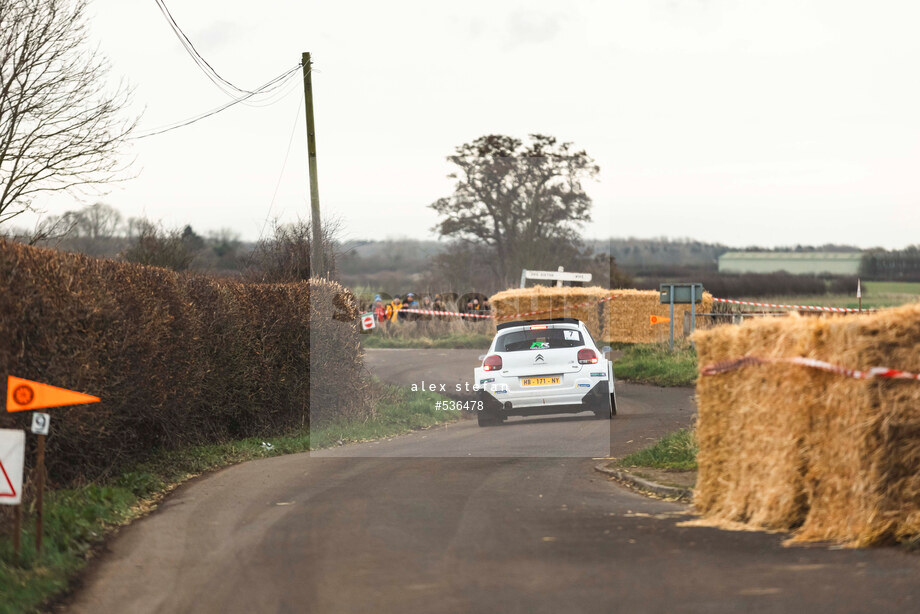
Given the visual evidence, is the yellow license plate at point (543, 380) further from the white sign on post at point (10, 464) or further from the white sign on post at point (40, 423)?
the white sign on post at point (10, 464)

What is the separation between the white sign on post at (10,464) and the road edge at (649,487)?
664 centimetres

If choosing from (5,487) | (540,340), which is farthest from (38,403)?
(540,340)

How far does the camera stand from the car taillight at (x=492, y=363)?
18.2 m

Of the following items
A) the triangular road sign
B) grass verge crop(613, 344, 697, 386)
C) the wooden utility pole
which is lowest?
grass verge crop(613, 344, 697, 386)

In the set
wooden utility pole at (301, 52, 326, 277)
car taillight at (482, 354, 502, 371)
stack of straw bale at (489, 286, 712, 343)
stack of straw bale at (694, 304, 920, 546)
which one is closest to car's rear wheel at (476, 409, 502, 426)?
car taillight at (482, 354, 502, 371)

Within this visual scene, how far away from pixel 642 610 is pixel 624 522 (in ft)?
10.5

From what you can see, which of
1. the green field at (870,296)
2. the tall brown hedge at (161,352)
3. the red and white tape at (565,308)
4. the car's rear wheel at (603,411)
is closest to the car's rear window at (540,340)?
the car's rear wheel at (603,411)

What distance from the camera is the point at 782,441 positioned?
914 cm

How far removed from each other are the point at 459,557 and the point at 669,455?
6.48 metres

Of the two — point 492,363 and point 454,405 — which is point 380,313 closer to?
point 454,405

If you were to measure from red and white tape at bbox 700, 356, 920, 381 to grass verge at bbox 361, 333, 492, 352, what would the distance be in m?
25.0

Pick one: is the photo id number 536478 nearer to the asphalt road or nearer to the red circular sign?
the asphalt road

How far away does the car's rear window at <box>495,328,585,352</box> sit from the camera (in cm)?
1819

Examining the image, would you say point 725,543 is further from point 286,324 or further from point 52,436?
→ point 286,324
